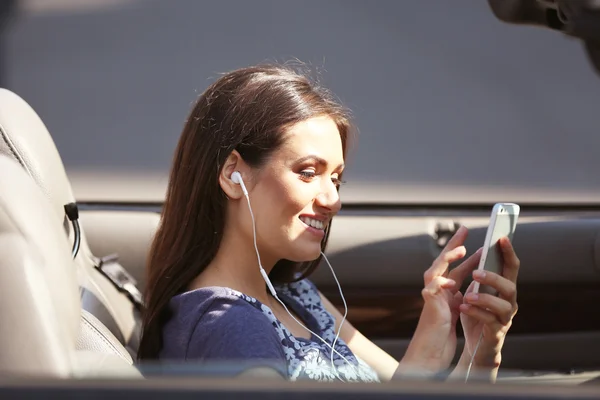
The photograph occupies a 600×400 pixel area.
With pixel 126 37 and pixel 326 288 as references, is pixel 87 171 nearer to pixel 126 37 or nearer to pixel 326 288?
pixel 126 37

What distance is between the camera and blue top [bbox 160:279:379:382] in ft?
4.70

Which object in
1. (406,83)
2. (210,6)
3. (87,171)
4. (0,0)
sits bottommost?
(87,171)

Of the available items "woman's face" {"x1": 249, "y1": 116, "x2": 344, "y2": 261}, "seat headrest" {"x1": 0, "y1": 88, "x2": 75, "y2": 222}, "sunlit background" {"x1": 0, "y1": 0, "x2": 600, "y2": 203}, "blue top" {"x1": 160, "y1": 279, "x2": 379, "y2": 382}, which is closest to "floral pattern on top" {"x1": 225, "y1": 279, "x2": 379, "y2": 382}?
"blue top" {"x1": 160, "y1": 279, "x2": 379, "y2": 382}

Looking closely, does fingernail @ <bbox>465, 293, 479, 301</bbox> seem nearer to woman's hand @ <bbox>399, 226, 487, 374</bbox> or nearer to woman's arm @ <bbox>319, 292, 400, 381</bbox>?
woman's hand @ <bbox>399, 226, 487, 374</bbox>

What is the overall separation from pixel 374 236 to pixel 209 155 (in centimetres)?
97

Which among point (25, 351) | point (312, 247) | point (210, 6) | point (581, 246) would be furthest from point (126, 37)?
point (25, 351)

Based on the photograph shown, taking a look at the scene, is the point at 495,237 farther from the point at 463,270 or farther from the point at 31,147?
the point at 31,147

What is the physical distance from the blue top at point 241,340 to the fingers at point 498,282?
0.79ft

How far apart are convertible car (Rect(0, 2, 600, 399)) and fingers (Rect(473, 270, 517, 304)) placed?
0.42ft

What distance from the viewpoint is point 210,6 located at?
10.5 ft

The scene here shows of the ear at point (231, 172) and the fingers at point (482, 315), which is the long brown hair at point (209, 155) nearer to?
the ear at point (231, 172)

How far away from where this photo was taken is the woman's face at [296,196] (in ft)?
5.25

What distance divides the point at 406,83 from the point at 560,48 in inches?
20.3

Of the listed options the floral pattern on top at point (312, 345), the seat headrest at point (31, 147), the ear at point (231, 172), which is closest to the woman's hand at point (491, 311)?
the floral pattern on top at point (312, 345)
